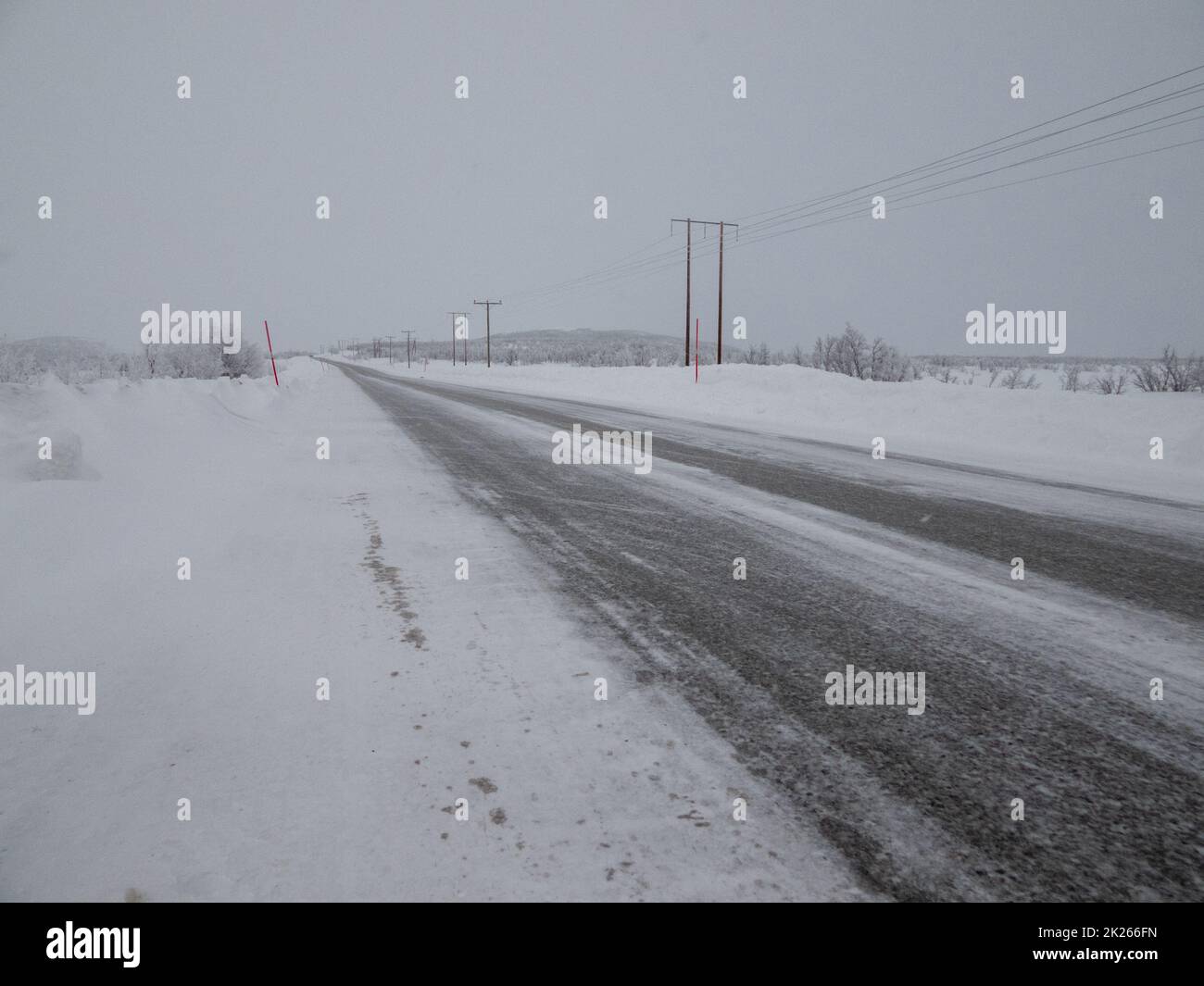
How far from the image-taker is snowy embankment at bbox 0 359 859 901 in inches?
73.3

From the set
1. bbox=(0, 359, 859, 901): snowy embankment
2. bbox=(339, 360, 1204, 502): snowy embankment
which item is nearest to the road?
bbox=(0, 359, 859, 901): snowy embankment

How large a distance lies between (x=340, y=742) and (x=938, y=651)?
8.64ft

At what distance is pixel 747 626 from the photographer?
3.58 metres

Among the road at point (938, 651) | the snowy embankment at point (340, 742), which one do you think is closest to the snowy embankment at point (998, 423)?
the road at point (938, 651)

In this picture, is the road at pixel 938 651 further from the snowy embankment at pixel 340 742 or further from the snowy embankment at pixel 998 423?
the snowy embankment at pixel 998 423

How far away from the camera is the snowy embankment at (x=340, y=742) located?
1862 mm

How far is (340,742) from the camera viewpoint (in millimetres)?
2494

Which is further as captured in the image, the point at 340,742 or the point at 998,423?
the point at 998,423

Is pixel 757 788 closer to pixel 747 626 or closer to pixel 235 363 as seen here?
pixel 747 626

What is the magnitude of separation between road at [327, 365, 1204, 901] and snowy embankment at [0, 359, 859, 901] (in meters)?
0.28

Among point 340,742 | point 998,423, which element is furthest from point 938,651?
point 998,423

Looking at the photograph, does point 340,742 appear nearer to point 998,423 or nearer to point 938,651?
point 938,651

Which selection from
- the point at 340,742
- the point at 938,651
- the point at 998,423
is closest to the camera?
the point at 340,742
